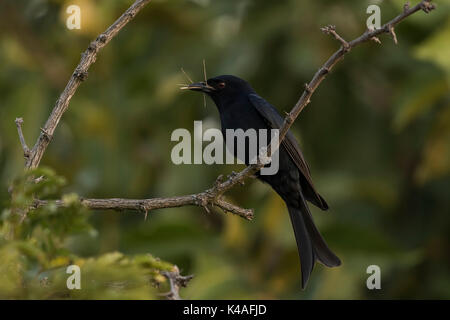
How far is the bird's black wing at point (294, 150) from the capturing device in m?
4.04

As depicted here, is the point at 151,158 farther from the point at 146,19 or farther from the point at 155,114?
the point at 146,19

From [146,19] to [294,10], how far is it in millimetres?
1467

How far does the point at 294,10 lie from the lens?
678 cm

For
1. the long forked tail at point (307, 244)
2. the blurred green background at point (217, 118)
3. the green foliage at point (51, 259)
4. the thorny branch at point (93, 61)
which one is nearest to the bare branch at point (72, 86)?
the thorny branch at point (93, 61)

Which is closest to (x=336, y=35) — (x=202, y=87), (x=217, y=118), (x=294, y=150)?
(x=294, y=150)

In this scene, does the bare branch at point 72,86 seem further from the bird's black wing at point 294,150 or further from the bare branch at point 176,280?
the bird's black wing at point 294,150

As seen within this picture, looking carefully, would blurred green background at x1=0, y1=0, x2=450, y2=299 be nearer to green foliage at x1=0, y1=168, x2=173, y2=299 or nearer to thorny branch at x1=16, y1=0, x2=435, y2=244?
thorny branch at x1=16, y1=0, x2=435, y2=244

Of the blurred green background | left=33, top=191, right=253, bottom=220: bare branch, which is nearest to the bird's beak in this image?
the blurred green background

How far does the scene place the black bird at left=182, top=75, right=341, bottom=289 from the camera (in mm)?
3891

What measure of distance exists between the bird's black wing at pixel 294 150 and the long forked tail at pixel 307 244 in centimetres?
8

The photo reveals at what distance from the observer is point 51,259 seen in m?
1.56

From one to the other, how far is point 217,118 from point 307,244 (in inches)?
103

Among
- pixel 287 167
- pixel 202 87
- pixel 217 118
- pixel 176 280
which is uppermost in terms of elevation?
pixel 217 118

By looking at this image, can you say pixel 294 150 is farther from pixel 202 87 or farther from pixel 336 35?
pixel 336 35
